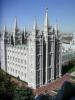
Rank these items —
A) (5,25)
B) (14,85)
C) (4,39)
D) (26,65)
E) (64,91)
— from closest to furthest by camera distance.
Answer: (64,91) → (14,85) → (5,25) → (26,65) → (4,39)

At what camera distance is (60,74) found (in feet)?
11.3

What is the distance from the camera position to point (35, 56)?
332cm

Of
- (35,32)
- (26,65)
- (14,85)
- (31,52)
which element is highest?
(35,32)

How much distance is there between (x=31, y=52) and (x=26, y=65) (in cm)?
25

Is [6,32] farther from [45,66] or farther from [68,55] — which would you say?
[68,55]

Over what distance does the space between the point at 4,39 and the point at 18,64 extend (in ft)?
1.80

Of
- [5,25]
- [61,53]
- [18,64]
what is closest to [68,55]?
[61,53]

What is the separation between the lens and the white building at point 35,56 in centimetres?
334

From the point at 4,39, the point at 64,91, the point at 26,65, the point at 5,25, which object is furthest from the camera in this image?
the point at 4,39

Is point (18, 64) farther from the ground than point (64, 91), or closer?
closer

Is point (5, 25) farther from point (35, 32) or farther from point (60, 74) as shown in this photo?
point (60, 74)

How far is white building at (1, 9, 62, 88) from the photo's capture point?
10.9 feet

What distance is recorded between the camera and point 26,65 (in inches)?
135

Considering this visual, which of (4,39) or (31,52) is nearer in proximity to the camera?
(31,52)
